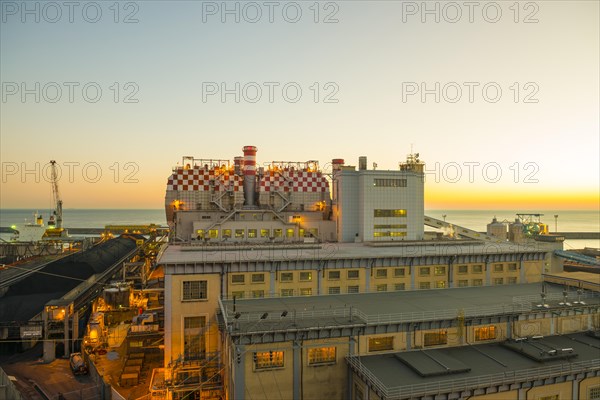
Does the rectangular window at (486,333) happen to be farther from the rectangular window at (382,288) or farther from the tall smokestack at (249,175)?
the tall smokestack at (249,175)

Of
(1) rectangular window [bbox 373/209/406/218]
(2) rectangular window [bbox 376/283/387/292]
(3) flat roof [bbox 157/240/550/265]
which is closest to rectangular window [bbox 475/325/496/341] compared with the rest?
(3) flat roof [bbox 157/240/550/265]

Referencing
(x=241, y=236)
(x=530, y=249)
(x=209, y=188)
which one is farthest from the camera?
(x=209, y=188)

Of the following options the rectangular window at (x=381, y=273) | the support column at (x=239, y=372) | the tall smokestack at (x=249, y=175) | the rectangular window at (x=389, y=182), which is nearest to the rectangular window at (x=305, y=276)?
the rectangular window at (x=381, y=273)

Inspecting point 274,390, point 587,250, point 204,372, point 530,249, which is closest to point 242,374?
point 274,390

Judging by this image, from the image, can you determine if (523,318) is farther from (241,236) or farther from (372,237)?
(241,236)

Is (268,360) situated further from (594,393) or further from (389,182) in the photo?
(389,182)

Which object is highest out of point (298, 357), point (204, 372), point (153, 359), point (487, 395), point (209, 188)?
point (209, 188)
